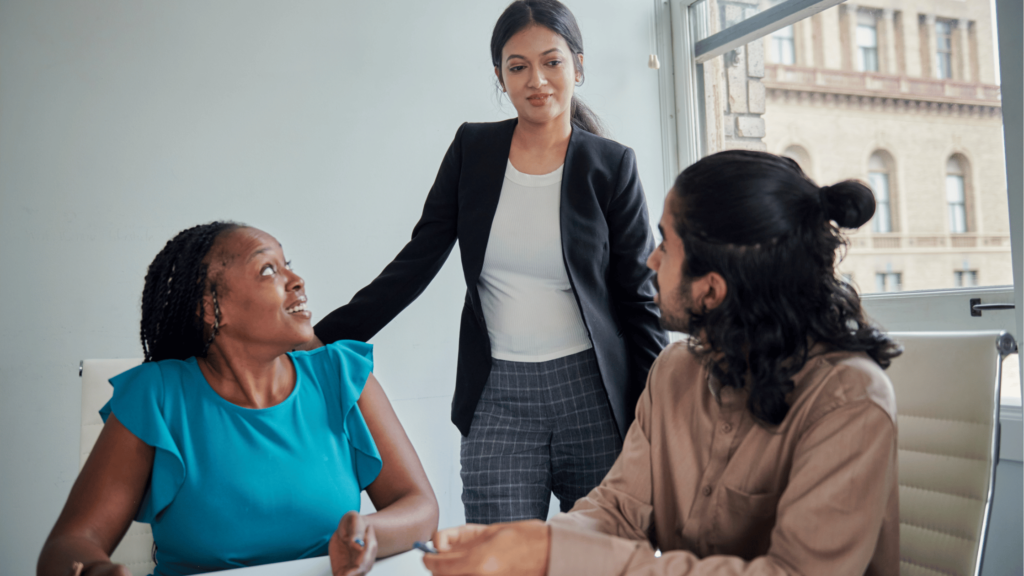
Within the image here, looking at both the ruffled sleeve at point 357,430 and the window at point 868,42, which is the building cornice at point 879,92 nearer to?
the window at point 868,42

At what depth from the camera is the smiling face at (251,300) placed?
1198mm

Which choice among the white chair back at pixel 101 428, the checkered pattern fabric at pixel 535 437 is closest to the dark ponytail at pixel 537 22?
the checkered pattern fabric at pixel 535 437

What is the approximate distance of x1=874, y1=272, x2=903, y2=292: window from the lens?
2330 mm

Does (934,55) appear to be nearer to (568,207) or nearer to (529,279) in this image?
(568,207)

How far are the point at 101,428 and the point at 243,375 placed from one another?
0.40m

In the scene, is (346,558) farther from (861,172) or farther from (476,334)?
(861,172)

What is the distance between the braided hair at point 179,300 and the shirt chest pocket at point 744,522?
2.89ft

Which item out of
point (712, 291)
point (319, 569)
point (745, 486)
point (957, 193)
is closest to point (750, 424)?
point (745, 486)

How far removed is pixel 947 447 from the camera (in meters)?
1.01

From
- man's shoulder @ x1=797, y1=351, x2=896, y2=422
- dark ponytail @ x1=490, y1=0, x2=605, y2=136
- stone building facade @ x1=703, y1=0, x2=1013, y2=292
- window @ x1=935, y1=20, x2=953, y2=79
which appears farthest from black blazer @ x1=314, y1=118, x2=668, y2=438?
window @ x1=935, y1=20, x2=953, y2=79

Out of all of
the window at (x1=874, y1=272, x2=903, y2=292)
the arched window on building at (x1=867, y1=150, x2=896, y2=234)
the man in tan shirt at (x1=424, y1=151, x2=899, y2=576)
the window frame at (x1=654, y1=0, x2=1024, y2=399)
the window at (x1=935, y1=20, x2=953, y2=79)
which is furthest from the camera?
the arched window on building at (x1=867, y1=150, x2=896, y2=234)

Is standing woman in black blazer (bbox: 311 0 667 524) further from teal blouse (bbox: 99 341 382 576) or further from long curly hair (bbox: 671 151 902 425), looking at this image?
long curly hair (bbox: 671 151 902 425)

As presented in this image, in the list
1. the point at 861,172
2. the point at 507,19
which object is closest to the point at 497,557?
the point at 507,19

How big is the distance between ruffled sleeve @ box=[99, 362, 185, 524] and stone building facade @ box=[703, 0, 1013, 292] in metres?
1.71
